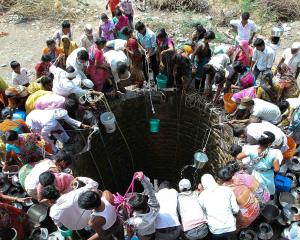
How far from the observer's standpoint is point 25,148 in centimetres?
435

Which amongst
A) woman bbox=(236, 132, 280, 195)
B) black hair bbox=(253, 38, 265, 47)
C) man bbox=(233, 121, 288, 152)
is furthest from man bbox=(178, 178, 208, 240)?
black hair bbox=(253, 38, 265, 47)

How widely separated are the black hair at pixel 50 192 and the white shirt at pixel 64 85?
163cm

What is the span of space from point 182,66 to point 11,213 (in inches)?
131

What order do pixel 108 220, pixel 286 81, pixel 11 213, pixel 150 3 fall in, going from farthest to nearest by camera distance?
1. pixel 150 3
2. pixel 286 81
3. pixel 11 213
4. pixel 108 220

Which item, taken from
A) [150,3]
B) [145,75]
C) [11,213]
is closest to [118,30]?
[145,75]

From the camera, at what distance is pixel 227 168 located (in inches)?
159

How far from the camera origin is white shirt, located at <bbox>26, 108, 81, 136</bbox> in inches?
177

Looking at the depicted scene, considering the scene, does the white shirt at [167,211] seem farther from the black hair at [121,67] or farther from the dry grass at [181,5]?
the dry grass at [181,5]

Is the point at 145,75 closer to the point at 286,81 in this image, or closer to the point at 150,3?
the point at 286,81

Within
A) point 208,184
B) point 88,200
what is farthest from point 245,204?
point 88,200

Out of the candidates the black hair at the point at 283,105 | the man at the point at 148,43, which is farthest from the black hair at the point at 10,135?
the black hair at the point at 283,105

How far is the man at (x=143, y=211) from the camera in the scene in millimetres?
3381

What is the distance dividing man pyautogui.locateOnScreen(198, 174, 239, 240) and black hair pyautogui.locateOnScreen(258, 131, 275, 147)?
2.39ft

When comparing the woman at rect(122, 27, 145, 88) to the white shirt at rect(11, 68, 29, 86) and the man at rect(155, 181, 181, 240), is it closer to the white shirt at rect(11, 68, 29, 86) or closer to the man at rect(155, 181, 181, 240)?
the white shirt at rect(11, 68, 29, 86)
